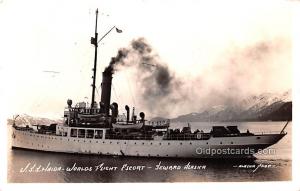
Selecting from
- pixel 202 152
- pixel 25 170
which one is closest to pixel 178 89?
pixel 202 152

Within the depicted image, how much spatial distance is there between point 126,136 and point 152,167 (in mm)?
158

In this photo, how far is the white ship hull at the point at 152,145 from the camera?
196cm

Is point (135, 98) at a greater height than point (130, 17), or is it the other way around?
point (130, 17)

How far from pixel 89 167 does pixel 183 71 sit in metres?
0.52

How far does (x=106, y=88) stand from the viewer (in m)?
1.97

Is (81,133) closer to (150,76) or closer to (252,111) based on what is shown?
(150,76)

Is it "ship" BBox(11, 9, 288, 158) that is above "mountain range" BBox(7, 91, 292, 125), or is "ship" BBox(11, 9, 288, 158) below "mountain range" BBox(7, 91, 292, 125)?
below

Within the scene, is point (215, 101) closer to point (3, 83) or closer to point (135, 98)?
point (135, 98)

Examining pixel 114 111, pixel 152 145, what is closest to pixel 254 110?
pixel 152 145

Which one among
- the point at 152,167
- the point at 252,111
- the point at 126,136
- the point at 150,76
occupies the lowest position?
the point at 152,167

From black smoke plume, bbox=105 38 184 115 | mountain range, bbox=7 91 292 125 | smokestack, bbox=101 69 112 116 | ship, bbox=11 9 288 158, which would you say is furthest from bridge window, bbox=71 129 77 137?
mountain range, bbox=7 91 292 125

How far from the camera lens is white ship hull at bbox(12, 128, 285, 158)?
6.44ft

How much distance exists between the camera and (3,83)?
1.87 metres

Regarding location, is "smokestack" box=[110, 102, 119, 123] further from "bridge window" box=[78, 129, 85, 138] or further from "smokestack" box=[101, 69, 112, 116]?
"bridge window" box=[78, 129, 85, 138]
